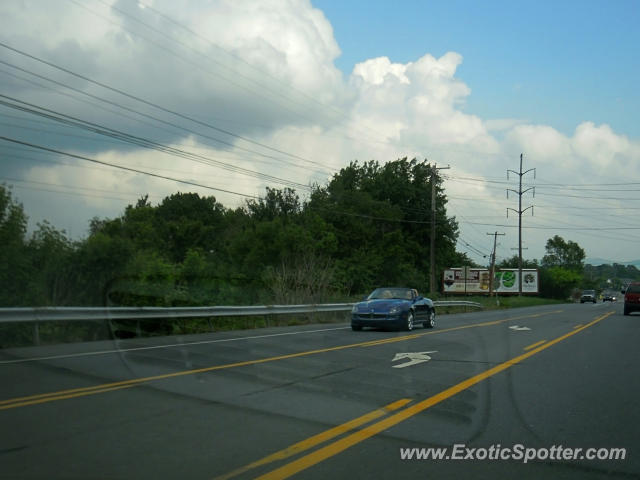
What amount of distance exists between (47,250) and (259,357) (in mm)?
9347

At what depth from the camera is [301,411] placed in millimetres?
7898

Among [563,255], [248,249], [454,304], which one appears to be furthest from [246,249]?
[563,255]

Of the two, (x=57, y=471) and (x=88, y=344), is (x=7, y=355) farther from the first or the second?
(x=57, y=471)

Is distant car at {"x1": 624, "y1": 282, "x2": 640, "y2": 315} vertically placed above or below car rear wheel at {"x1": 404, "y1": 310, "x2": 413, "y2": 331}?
above

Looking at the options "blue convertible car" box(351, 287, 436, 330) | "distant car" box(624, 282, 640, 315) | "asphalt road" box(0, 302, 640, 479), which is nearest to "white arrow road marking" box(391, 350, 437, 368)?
"asphalt road" box(0, 302, 640, 479)

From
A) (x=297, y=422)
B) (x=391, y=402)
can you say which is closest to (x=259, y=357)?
(x=391, y=402)

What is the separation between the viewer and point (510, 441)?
6699 mm

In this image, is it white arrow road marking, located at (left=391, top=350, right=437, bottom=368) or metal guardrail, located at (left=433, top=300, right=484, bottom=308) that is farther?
metal guardrail, located at (left=433, top=300, right=484, bottom=308)

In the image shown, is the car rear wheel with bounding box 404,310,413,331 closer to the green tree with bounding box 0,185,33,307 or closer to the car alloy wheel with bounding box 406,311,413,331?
the car alloy wheel with bounding box 406,311,413,331

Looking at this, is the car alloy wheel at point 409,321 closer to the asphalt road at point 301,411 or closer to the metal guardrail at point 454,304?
the asphalt road at point 301,411
